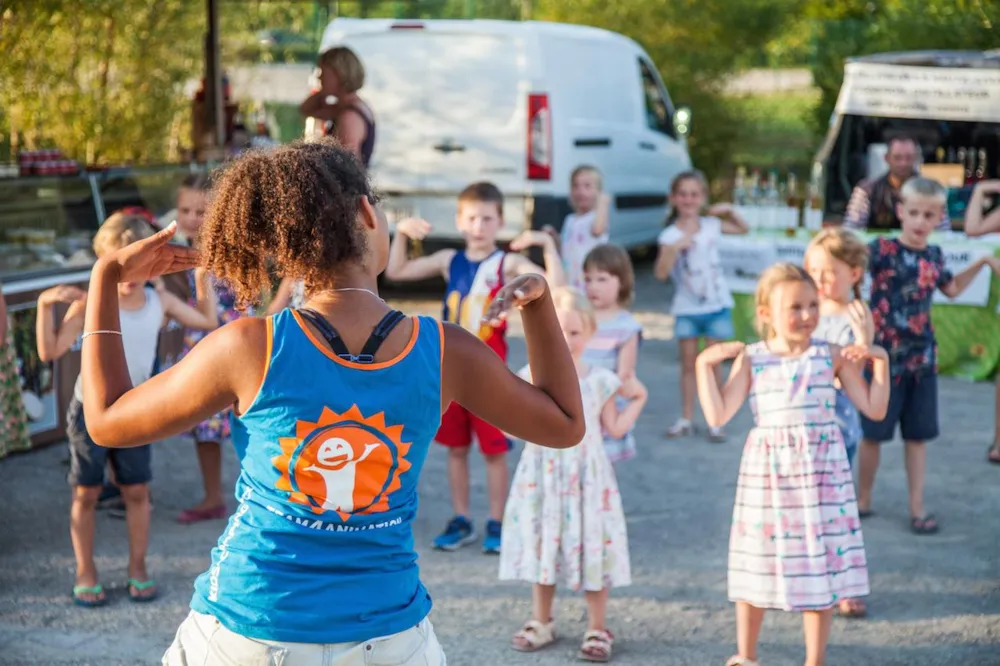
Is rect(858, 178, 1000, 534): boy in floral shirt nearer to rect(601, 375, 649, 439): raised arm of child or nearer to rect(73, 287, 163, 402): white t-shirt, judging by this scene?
rect(601, 375, 649, 439): raised arm of child

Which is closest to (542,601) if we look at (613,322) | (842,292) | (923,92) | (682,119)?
(613,322)

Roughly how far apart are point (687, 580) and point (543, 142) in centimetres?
619

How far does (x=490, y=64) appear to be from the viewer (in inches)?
432

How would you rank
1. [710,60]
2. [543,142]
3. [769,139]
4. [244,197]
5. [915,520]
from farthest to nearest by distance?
[769,139], [710,60], [543,142], [915,520], [244,197]

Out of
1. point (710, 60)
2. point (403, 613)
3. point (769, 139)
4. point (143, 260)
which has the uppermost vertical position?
point (143, 260)

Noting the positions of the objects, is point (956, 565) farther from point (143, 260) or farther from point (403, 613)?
point (143, 260)

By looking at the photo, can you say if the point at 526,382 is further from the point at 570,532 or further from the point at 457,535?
the point at 457,535

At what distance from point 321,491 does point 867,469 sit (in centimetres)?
428

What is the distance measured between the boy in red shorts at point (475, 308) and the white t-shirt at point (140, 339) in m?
1.06

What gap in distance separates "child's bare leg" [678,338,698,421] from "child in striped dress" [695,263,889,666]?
2949mm

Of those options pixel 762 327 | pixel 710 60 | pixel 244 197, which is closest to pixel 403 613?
pixel 244 197

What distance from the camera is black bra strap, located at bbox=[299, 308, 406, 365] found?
6.98 ft

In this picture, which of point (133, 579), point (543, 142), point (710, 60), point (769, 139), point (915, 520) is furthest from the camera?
point (769, 139)

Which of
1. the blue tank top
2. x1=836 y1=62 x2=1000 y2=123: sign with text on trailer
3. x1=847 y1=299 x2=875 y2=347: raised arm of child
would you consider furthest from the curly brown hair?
x1=836 y1=62 x2=1000 y2=123: sign with text on trailer
